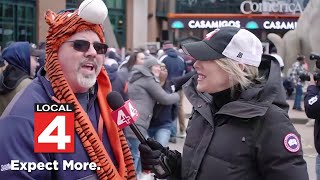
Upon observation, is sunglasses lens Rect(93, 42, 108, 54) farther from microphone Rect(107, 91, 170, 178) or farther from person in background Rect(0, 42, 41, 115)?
person in background Rect(0, 42, 41, 115)

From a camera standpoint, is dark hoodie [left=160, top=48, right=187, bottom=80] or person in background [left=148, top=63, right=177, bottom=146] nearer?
person in background [left=148, top=63, right=177, bottom=146]

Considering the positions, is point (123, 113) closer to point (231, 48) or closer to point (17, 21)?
point (231, 48)

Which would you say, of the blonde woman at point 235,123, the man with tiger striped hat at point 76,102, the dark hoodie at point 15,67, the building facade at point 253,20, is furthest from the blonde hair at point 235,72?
the building facade at point 253,20

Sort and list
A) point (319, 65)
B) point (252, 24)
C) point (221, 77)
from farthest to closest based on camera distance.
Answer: point (252, 24) → point (319, 65) → point (221, 77)

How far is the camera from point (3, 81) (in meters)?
5.16

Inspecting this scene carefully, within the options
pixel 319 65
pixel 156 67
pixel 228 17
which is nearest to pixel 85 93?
pixel 319 65

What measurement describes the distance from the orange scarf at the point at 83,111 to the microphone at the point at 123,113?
6 cm

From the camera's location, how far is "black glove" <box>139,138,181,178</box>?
105 inches

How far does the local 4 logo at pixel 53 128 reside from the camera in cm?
210

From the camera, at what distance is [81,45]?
8.36 feet

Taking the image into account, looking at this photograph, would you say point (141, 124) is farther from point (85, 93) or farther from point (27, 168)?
point (27, 168)

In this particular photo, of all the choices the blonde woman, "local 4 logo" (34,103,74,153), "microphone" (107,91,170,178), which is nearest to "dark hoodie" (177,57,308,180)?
the blonde woman

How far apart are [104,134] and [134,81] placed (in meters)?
4.50

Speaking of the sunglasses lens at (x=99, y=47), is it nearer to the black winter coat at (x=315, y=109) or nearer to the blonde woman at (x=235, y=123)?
the blonde woman at (x=235, y=123)
